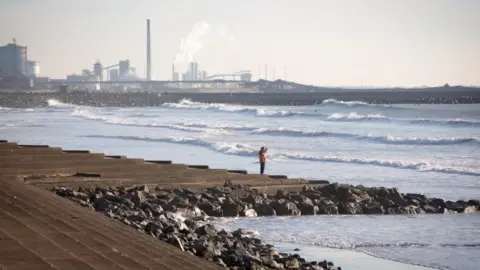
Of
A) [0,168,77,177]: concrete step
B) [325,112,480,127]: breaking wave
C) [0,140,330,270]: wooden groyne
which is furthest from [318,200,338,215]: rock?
[325,112,480,127]: breaking wave

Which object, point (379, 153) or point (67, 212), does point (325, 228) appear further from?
point (379, 153)

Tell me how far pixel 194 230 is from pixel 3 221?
14.5ft

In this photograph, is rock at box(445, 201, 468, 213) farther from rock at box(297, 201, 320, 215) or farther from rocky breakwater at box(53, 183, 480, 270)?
rock at box(297, 201, 320, 215)

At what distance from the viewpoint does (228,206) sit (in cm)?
2005

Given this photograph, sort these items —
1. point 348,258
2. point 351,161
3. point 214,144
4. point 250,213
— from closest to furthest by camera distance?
point 348,258 < point 250,213 < point 351,161 < point 214,144

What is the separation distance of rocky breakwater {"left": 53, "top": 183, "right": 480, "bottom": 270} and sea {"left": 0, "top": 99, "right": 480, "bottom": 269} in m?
0.55

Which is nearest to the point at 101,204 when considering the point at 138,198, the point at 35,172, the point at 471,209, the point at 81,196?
the point at 81,196

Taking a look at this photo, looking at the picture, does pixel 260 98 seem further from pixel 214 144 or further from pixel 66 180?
pixel 66 180

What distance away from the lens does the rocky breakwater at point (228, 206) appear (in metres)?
13.7

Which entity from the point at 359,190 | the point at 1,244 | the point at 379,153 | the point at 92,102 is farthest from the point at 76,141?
the point at 92,102

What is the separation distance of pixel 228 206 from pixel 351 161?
706 inches

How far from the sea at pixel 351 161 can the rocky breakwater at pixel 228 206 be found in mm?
551

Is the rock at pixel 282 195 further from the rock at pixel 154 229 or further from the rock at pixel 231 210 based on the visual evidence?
the rock at pixel 154 229

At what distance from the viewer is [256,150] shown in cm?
4278
